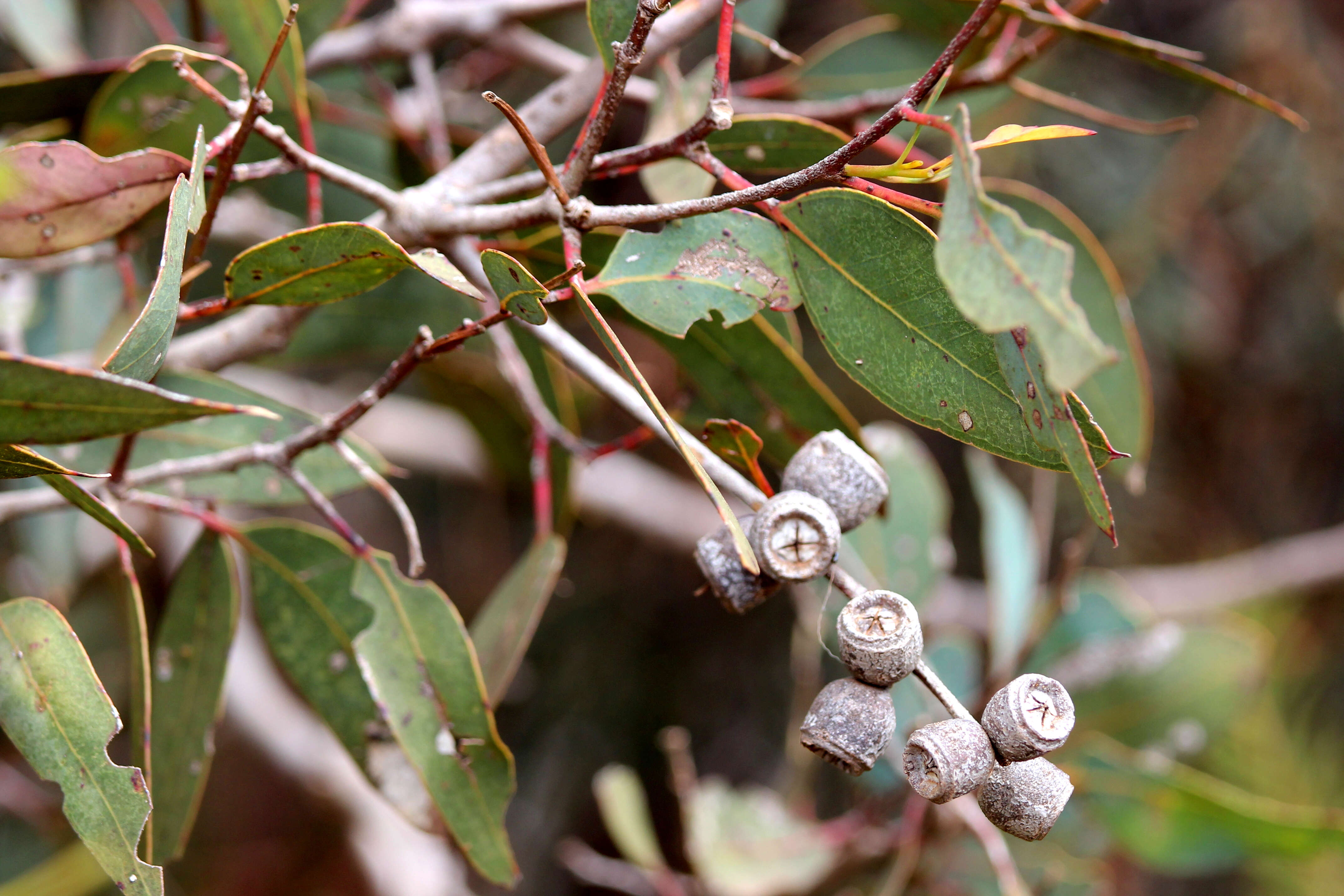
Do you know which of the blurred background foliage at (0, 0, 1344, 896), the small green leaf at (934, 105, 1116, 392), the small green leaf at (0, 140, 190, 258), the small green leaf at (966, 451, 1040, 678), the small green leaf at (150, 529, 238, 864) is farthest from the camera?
the small green leaf at (966, 451, 1040, 678)

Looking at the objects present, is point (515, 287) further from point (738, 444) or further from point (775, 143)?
point (775, 143)

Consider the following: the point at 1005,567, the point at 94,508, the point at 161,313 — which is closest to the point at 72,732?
the point at 94,508

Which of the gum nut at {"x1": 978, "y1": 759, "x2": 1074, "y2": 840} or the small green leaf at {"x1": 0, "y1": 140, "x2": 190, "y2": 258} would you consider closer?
the gum nut at {"x1": 978, "y1": 759, "x2": 1074, "y2": 840}

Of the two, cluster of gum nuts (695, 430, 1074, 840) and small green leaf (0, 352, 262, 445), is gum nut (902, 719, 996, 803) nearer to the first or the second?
cluster of gum nuts (695, 430, 1074, 840)

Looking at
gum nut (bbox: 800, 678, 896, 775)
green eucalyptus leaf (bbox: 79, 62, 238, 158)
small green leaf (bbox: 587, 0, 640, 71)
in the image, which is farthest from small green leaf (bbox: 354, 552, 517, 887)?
green eucalyptus leaf (bbox: 79, 62, 238, 158)

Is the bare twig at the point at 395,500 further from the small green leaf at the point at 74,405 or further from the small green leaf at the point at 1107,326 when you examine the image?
the small green leaf at the point at 1107,326

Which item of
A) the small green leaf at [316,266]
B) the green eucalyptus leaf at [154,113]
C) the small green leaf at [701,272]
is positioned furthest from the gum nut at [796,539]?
the green eucalyptus leaf at [154,113]
